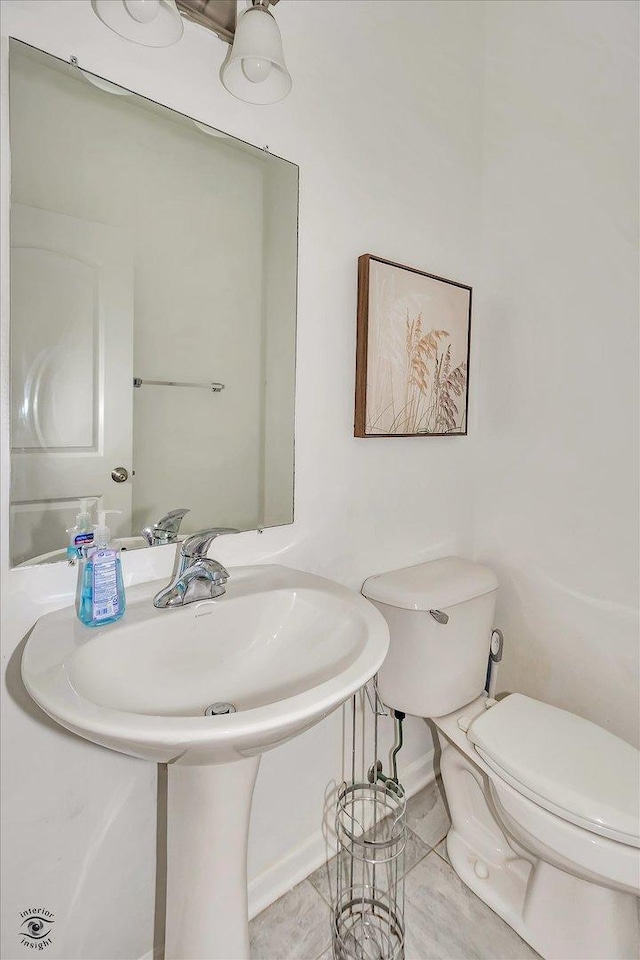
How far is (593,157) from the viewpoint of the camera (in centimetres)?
143

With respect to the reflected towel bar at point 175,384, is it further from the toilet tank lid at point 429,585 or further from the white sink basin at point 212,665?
the toilet tank lid at point 429,585

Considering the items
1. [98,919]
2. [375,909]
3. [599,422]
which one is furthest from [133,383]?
[375,909]

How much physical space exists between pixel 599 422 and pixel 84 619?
1.42 meters

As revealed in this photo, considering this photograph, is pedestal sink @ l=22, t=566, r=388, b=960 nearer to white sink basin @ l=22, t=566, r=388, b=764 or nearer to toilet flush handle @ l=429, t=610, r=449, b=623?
white sink basin @ l=22, t=566, r=388, b=764

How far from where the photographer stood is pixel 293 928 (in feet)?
4.01

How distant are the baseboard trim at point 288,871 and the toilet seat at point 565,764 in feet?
1.77

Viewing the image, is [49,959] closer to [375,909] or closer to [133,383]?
[375,909]

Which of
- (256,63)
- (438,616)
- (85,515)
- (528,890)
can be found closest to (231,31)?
(256,63)

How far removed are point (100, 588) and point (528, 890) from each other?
132 cm

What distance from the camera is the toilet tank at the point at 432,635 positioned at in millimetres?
1346

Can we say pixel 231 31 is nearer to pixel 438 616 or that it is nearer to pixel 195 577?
pixel 195 577

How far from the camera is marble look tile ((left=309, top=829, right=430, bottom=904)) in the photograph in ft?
4.33

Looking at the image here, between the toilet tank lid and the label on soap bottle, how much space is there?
731 mm

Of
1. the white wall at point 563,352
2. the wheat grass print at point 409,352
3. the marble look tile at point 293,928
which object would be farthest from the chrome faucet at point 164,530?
the white wall at point 563,352
